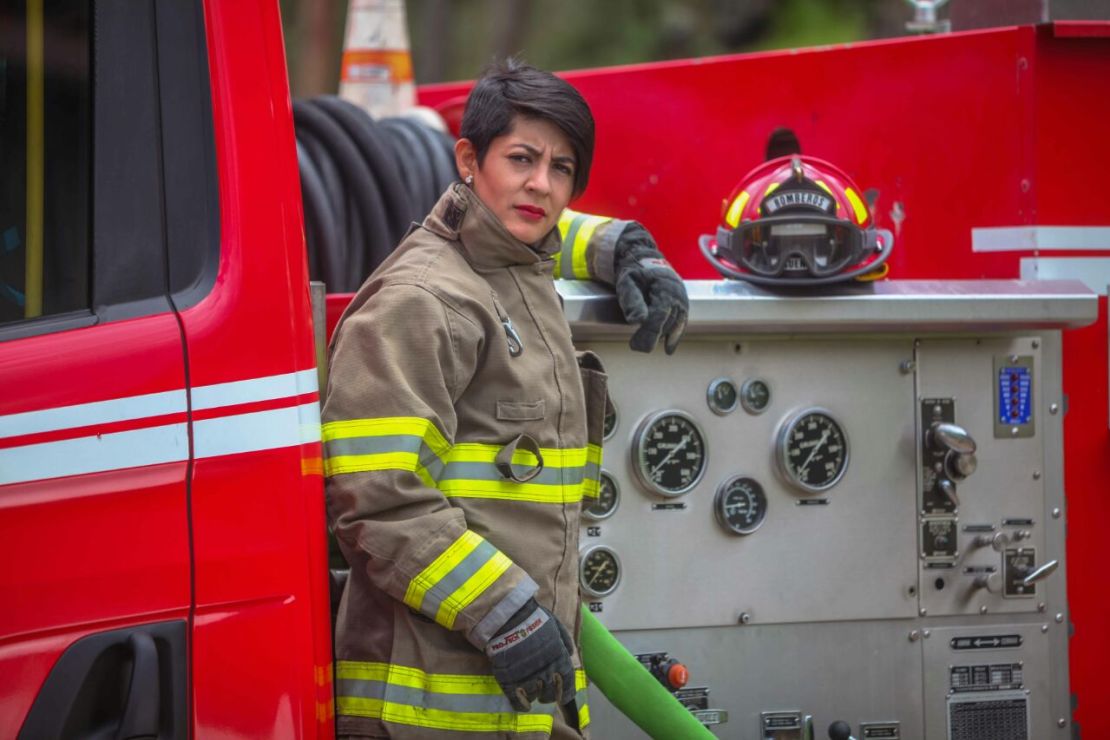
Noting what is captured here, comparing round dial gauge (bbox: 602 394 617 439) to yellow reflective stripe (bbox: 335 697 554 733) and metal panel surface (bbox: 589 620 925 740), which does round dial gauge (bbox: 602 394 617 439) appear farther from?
yellow reflective stripe (bbox: 335 697 554 733)

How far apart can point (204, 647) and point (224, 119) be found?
0.77m

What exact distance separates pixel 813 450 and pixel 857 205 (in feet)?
1.82

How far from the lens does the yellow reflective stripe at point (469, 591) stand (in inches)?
81.4

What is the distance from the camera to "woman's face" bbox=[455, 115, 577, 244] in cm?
235

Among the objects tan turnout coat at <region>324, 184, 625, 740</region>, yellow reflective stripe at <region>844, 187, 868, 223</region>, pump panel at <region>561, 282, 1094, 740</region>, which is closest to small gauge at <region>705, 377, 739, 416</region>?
pump panel at <region>561, 282, 1094, 740</region>

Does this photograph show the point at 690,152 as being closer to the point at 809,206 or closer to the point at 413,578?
the point at 809,206

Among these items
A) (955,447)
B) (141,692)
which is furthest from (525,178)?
(955,447)

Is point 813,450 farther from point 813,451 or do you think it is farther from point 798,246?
point 798,246

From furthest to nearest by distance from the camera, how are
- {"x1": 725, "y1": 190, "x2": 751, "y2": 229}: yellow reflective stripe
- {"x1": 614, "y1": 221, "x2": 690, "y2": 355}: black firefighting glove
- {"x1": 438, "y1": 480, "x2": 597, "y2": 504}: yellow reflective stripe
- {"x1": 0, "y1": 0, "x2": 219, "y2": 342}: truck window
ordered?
{"x1": 725, "y1": 190, "x2": 751, "y2": 229}: yellow reflective stripe → {"x1": 614, "y1": 221, "x2": 690, "y2": 355}: black firefighting glove → {"x1": 438, "y1": 480, "x2": 597, "y2": 504}: yellow reflective stripe → {"x1": 0, "y1": 0, "x2": 219, "y2": 342}: truck window

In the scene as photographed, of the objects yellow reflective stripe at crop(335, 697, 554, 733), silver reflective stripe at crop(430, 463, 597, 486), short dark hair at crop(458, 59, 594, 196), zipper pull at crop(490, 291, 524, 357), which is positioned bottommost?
yellow reflective stripe at crop(335, 697, 554, 733)

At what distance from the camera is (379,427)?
2.07 m

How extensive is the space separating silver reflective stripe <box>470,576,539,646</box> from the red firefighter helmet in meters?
1.08

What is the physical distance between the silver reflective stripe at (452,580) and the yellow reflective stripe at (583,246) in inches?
36.3

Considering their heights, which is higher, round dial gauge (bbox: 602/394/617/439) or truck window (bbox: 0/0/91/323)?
truck window (bbox: 0/0/91/323)
